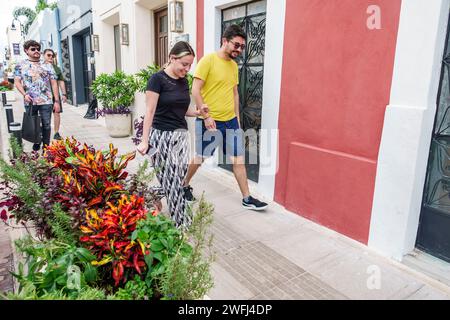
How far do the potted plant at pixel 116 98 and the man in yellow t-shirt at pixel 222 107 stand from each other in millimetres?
3669

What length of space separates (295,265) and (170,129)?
148cm

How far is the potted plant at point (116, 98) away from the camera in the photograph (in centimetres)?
709

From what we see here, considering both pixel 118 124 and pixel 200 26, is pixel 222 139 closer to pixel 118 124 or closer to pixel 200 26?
pixel 200 26

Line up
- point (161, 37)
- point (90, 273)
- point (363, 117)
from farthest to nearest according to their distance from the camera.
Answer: point (161, 37) → point (363, 117) → point (90, 273)

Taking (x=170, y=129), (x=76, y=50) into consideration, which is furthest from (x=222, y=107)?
(x=76, y=50)

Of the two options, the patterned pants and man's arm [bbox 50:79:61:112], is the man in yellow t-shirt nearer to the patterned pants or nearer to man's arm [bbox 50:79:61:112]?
the patterned pants

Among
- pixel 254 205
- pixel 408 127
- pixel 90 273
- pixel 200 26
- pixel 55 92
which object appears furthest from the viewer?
pixel 55 92

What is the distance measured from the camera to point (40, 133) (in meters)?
5.26

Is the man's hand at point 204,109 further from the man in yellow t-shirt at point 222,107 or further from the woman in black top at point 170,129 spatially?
the woman in black top at point 170,129

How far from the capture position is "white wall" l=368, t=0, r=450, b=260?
2359 millimetres

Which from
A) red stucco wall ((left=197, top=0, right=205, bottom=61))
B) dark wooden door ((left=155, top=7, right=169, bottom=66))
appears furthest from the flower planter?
red stucco wall ((left=197, top=0, right=205, bottom=61))

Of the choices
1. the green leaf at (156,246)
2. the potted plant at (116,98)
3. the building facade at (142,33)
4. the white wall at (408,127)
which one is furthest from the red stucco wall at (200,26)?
the green leaf at (156,246)

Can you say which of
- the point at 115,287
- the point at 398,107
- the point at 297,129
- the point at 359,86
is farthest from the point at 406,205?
the point at 115,287

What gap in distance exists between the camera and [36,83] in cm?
525
